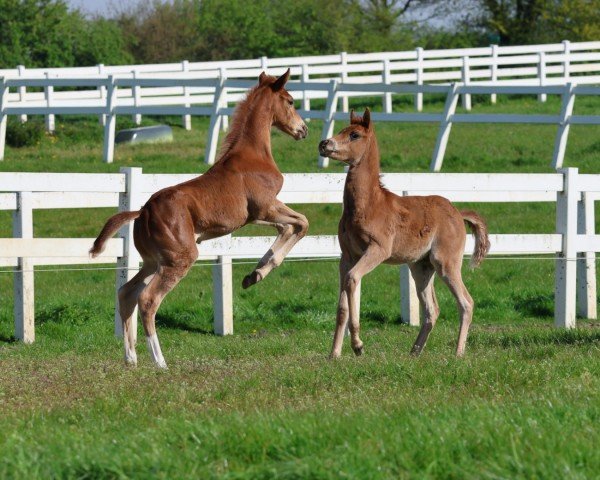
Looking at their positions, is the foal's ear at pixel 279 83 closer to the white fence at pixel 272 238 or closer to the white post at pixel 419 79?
the white fence at pixel 272 238

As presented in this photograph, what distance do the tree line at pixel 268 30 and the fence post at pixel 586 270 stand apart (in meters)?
27.0

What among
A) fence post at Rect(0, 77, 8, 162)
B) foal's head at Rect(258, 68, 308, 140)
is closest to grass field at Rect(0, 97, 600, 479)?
foal's head at Rect(258, 68, 308, 140)

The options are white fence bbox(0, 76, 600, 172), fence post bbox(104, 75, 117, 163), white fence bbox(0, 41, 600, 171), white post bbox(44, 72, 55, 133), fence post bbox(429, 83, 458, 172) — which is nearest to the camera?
white fence bbox(0, 76, 600, 172)

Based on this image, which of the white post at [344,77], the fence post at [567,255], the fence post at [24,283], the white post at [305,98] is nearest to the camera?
the fence post at [24,283]

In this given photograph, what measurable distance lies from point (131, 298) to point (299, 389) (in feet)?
7.40

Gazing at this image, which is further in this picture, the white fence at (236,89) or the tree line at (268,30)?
the tree line at (268,30)

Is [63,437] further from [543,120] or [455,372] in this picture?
[543,120]

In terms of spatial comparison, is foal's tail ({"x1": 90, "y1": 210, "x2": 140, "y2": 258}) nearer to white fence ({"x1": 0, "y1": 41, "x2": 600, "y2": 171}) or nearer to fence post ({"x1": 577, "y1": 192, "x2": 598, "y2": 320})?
fence post ({"x1": 577, "y1": 192, "x2": 598, "y2": 320})

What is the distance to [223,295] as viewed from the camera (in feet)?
38.6

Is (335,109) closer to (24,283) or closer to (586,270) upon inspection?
(586,270)

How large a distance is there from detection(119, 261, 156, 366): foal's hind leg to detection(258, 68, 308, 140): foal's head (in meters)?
1.60

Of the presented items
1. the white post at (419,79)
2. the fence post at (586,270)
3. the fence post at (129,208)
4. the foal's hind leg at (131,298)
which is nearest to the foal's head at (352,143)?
the foal's hind leg at (131,298)

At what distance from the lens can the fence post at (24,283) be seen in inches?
440

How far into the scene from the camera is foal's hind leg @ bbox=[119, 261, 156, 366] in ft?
29.2
